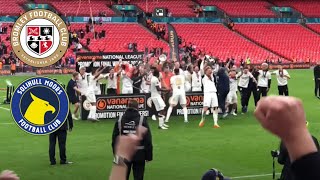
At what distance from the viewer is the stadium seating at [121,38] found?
54.2m

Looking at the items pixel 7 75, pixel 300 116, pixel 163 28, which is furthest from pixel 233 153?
pixel 163 28

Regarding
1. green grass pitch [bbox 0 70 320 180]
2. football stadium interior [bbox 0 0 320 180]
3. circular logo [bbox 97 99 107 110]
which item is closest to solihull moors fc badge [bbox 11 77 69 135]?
football stadium interior [bbox 0 0 320 180]

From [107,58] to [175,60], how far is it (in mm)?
5224

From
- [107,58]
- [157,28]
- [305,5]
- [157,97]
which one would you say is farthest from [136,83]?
[305,5]

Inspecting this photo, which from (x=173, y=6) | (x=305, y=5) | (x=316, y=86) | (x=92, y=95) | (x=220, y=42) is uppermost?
(x=305, y=5)

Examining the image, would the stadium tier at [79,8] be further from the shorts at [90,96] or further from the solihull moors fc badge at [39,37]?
the solihull moors fc badge at [39,37]

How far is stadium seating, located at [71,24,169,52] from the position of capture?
5422 centimetres

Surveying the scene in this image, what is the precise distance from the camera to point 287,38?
213ft

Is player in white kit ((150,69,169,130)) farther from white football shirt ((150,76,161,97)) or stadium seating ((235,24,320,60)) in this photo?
stadium seating ((235,24,320,60))

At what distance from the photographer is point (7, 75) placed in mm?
45156

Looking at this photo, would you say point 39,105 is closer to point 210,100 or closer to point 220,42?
point 210,100

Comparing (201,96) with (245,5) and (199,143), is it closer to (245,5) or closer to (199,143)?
(199,143)

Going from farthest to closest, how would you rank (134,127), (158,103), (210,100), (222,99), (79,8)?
(79,8), (222,99), (158,103), (210,100), (134,127)

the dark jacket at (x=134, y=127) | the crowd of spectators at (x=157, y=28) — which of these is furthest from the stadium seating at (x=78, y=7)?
the dark jacket at (x=134, y=127)
